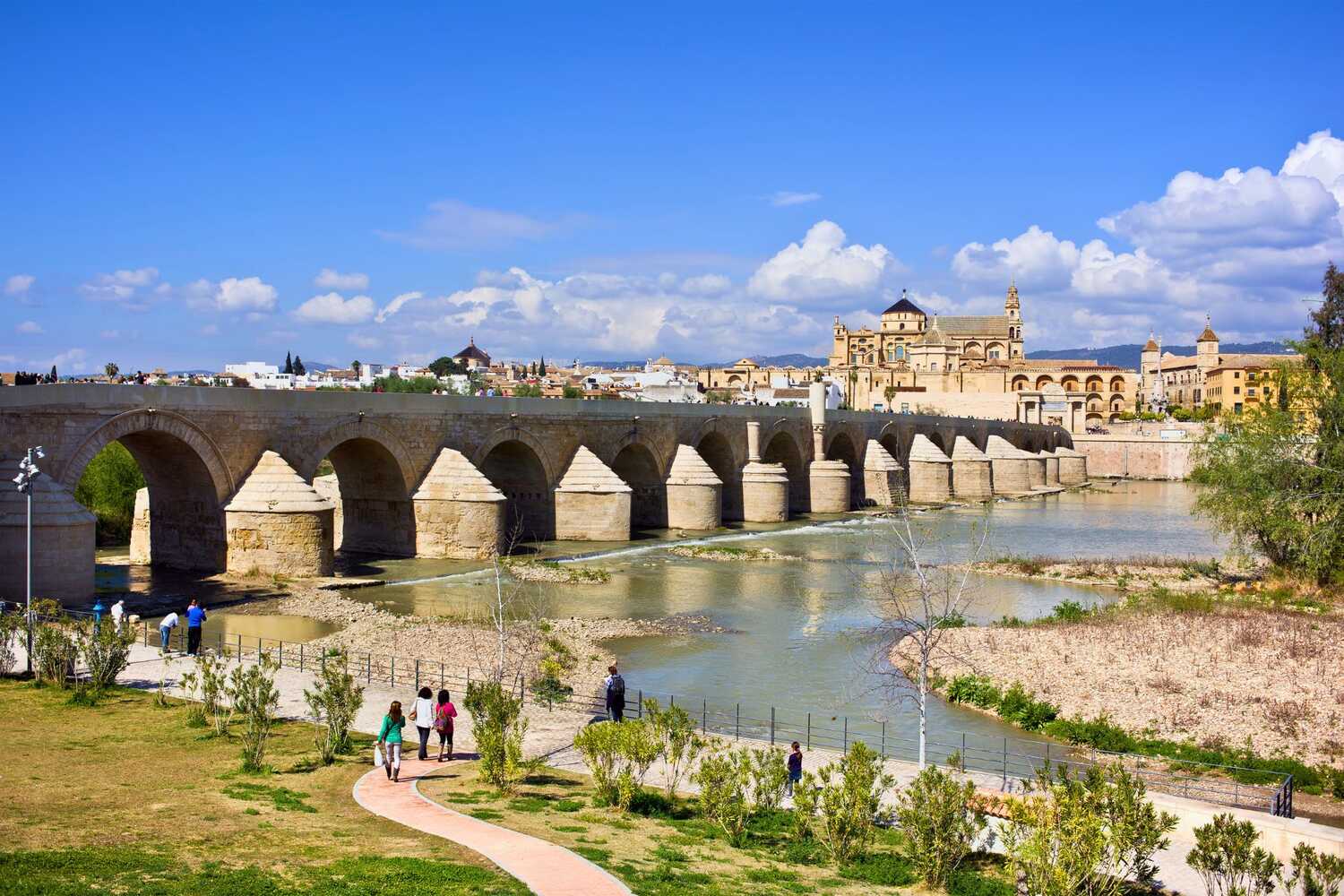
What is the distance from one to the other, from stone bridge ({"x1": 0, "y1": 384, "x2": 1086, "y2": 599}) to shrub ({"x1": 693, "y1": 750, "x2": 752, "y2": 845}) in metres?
14.7

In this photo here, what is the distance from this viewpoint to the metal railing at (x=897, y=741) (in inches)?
497

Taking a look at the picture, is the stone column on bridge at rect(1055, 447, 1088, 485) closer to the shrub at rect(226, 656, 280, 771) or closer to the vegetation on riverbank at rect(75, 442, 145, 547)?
the vegetation on riverbank at rect(75, 442, 145, 547)

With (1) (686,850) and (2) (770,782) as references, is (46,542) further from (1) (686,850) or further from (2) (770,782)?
(1) (686,850)

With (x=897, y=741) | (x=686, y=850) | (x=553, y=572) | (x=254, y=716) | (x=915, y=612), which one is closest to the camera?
(x=686, y=850)

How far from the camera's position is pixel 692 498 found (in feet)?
135

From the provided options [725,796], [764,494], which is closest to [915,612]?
[725,796]

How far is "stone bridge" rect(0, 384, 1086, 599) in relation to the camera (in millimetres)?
22141

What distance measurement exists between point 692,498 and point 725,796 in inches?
1214

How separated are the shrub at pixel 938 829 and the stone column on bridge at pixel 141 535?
23.4m

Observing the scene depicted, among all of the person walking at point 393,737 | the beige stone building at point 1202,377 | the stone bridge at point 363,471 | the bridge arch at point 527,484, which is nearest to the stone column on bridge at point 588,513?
the stone bridge at point 363,471

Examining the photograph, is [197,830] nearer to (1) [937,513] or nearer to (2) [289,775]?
(2) [289,775]

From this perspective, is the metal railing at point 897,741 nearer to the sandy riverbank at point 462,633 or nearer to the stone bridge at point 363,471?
the sandy riverbank at point 462,633

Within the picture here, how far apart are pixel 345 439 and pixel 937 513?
30.6 m

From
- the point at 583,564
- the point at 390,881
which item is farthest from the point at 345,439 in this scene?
the point at 390,881
